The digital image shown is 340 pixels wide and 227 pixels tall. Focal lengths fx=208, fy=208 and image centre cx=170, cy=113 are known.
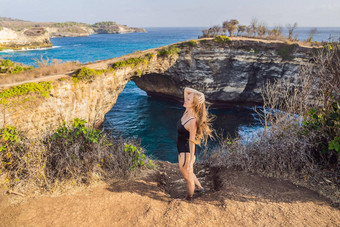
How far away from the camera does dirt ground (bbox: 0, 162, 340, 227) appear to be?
484 cm

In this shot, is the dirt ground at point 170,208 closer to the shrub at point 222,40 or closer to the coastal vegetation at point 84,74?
the coastal vegetation at point 84,74

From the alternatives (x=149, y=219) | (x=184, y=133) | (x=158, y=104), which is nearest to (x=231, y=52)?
(x=158, y=104)

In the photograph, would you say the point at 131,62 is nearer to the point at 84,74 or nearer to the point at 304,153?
the point at 84,74

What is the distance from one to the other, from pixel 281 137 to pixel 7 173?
888 centimetres

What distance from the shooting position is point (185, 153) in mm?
5703

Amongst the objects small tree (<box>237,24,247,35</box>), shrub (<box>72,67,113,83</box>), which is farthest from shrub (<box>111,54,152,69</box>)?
small tree (<box>237,24,247,35</box>)

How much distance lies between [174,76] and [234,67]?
297 inches

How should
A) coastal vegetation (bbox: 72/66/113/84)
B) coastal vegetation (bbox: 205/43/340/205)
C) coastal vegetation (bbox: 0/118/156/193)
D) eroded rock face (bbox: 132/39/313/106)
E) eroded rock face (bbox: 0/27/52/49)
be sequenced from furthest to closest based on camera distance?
1. eroded rock face (bbox: 0/27/52/49)
2. eroded rock face (bbox: 132/39/313/106)
3. coastal vegetation (bbox: 72/66/113/84)
4. coastal vegetation (bbox: 205/43/340/205)
5. coastal vegetation (bbox: 0/118/156/193)

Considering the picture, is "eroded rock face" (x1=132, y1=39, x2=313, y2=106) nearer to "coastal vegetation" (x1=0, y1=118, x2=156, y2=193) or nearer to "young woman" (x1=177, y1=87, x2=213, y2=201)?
"coastal vegetation" (x1=0, y1=118, x2=156, y2=193)

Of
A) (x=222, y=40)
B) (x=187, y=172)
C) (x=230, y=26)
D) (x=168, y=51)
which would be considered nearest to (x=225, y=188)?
(x=187, y=172)

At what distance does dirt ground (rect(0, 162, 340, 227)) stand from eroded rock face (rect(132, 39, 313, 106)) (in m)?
20.7

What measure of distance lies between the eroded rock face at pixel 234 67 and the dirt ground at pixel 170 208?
2068 centimetres

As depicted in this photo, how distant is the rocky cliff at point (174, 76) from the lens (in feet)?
46.1

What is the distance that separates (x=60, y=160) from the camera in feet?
20.4
